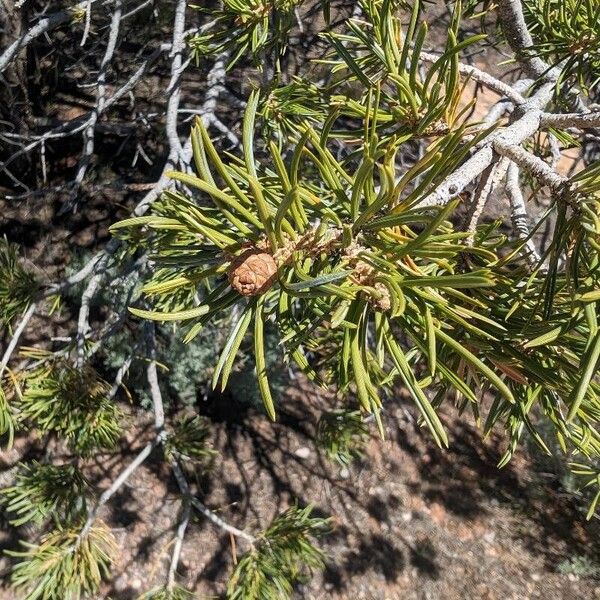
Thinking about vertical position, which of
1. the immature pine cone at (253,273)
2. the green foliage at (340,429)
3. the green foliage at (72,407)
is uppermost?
the immature pine cone at (253,273)

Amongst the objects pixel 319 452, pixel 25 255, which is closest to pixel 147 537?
pixel 319 452

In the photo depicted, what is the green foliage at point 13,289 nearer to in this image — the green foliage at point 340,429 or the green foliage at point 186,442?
the green foliage at point 186,442

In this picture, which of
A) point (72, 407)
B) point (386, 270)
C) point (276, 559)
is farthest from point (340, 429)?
point (386, 270)

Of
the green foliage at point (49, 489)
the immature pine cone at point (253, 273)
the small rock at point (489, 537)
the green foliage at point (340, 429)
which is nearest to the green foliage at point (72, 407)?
the green foliage at point (49, 489)

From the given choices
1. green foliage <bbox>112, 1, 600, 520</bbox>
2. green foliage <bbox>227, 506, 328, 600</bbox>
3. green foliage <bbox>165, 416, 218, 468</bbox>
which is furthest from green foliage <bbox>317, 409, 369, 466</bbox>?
green foliage <bbox>112, 1, 600, 520</bbox>

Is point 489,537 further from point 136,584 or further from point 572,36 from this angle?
point 572,36

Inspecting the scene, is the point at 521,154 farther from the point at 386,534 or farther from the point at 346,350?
the point at 386,534

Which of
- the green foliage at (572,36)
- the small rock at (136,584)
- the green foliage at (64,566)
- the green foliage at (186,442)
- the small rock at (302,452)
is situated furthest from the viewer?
the small rock at (302,452)
